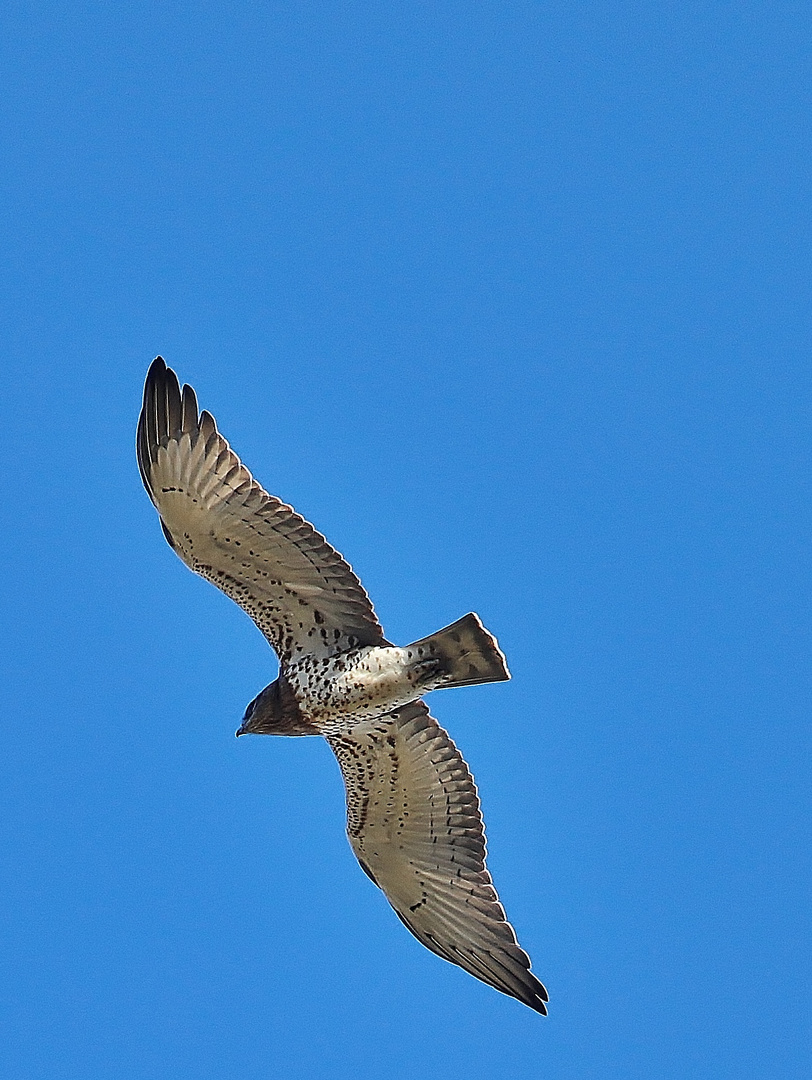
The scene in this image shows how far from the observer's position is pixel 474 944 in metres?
13.3

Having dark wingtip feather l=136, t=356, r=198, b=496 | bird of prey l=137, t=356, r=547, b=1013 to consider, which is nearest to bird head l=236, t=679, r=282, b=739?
bird of prey l=137, t=356, r=547, b=1013

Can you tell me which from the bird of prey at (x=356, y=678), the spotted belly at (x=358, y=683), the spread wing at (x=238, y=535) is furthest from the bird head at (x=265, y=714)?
the spread wing at (x=238, y=535)

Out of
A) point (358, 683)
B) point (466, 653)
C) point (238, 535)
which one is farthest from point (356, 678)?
point (238, 535)

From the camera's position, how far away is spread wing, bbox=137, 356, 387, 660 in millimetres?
12367

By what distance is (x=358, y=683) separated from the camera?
1284 cm

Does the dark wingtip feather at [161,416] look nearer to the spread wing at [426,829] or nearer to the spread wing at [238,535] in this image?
the spread wing at [238,535]

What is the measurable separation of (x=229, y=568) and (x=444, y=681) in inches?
74.5

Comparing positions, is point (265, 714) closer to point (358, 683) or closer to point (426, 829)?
point (358, 683)

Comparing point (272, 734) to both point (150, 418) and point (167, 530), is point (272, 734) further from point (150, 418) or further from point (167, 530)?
point (150, 418)

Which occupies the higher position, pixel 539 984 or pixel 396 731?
pixel 396 731

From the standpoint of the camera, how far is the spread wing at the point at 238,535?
12367mm

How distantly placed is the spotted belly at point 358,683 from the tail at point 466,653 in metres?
0.11

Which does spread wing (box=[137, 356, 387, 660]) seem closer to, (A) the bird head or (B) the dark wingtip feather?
(B) the dark wingtip feather

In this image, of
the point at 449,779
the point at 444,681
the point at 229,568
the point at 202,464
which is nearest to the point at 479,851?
the point at 449,779
